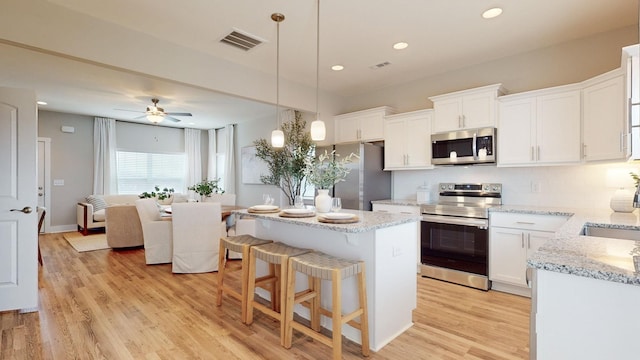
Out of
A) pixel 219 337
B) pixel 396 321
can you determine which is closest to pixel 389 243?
pixel 396 321

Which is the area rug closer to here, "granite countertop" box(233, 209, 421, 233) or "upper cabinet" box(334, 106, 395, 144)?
"granite countertop" box(233, 209, 421, 233)

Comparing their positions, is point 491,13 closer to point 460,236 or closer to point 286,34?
point 286,34

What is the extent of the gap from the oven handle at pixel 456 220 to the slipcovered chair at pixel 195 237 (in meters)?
2.74

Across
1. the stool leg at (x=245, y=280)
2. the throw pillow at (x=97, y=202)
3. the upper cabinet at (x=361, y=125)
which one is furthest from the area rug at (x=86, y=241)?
the upper cabinet at (x=361, y=125)

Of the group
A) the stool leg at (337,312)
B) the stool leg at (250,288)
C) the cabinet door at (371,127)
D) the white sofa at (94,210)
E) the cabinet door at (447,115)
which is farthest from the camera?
the white sofa at (94,210)

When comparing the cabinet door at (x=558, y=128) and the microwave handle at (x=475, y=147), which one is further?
the microwave handle at (x=475, y=147)

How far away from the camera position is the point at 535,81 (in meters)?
Answer: 3.55

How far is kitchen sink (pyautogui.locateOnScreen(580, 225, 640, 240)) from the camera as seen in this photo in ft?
7.18

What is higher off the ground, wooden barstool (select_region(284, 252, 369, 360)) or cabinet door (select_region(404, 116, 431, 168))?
cabinet door (select_region(404, 116, 431, 168))

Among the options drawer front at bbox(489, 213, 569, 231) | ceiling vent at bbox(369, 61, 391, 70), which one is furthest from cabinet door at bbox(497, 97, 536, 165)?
ceiling vent at bbox(369, 61, 391, 70)

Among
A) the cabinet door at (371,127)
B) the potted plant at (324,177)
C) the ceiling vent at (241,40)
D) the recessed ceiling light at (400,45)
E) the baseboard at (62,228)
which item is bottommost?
the baseboard at (62,228)

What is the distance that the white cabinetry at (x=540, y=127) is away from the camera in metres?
3.10

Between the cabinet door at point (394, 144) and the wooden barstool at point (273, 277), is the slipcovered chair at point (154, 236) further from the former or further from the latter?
the cabinet door at point (394, 144)

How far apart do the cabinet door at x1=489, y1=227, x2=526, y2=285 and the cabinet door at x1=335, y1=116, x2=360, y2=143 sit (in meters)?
2.45
